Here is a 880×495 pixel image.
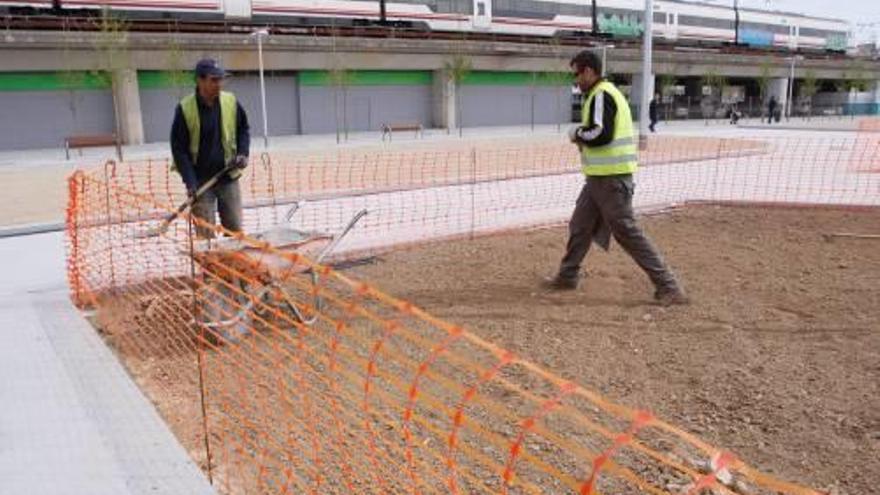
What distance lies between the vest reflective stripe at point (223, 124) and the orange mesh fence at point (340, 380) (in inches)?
24.5

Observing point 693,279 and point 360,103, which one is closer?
point 693,279

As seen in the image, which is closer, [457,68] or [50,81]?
[50,81]

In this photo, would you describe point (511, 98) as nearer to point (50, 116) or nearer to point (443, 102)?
point (443, 102)

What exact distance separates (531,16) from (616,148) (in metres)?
36.1

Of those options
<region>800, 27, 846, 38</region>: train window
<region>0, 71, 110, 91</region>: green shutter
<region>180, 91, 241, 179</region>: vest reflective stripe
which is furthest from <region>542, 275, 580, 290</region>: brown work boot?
<region>800, 27, 846, 38</region>: train window

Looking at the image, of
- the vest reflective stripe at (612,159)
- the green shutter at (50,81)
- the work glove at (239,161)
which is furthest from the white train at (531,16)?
the vest reflective stripe at (612,159)

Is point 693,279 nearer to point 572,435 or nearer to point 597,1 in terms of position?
point 572,435

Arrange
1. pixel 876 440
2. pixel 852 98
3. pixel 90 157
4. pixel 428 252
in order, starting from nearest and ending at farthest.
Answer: pixel 876 440
pixel 428 252
pixel 90 157
pixel 852 98

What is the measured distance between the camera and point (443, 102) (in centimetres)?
4106

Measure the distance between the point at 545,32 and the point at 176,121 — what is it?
121ft

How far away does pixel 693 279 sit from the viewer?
20.5 feet

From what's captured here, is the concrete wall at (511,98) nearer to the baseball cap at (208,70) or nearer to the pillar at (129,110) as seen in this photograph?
the pillar at (129,110)

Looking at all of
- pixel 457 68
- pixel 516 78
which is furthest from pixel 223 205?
pixel 516 78

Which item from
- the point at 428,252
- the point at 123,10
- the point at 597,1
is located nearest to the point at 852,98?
the point at 597,1
